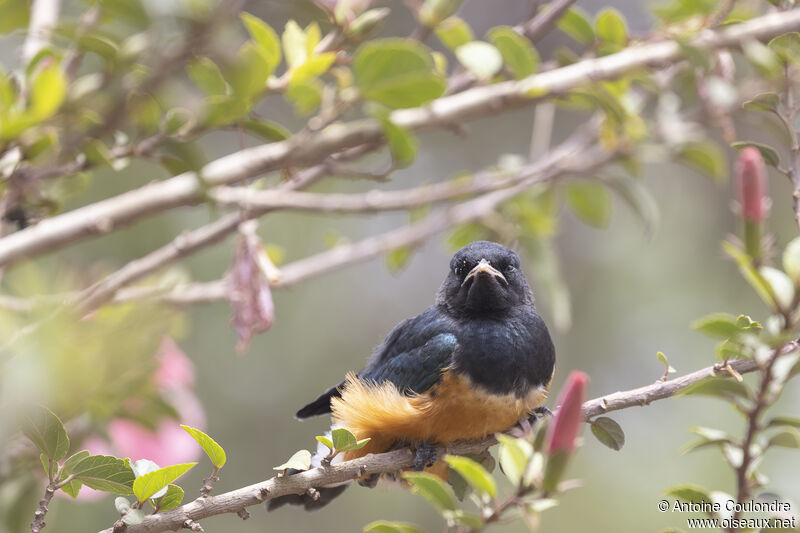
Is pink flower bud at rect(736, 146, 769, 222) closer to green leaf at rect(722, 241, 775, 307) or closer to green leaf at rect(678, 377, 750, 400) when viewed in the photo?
green leaf at rect(722, 241, 775, 307)

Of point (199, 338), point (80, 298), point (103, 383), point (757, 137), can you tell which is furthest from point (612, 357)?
point (103, 383)

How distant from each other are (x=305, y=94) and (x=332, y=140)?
0.14 meters

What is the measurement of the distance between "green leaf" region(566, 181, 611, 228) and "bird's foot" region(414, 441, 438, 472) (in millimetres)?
1287

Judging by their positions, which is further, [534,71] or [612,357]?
[612,357]

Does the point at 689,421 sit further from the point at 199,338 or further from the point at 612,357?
the point at 199,338

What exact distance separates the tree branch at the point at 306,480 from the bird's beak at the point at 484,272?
927 millimetres

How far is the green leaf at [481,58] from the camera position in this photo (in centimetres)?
253

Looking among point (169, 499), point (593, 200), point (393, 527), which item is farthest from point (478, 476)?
point (593, 200)

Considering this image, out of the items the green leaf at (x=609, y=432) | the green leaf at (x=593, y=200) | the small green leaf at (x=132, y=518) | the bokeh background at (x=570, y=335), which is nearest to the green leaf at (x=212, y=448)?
the small green leaf at (x=132, y=518)

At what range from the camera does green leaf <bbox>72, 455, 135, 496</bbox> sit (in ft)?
5.69

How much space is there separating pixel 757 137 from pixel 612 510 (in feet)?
9.42

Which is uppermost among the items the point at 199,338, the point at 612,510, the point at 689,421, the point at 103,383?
the point at 199,338

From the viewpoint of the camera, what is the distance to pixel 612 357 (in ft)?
21.6

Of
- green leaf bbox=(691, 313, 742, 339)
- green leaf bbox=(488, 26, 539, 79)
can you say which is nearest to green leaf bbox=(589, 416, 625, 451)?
green leaf bbox=(691, 313, 742, 339)
